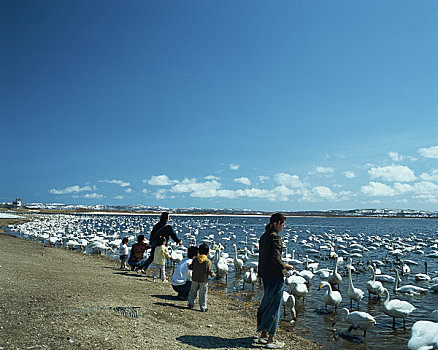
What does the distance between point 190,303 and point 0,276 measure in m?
5.88

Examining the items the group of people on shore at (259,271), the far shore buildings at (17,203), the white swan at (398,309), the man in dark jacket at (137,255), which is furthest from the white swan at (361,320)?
the far shore buildings at (17,203)

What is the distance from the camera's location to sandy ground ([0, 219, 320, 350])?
5.75 m

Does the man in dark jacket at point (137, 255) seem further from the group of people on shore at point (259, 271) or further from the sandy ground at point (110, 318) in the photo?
the sandy ground at point (110, 318)

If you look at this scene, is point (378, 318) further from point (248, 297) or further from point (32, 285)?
point (32, 285)

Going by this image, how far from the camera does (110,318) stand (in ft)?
22.5

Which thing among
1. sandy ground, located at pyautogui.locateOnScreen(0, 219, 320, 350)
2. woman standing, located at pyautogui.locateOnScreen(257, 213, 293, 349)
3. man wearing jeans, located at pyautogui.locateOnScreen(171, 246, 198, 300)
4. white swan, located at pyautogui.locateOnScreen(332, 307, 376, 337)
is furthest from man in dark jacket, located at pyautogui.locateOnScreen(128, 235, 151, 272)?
woman standing, located at pyautogui.locateOnScreen(257, 213, 293, 349)

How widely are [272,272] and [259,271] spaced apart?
0.32m

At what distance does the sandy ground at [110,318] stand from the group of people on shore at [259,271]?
1.22ft

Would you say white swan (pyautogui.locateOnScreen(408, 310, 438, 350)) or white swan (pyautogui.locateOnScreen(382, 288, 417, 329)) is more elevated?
white swan (pyautogui.locateOnScreen(408, 310, 438, 350))

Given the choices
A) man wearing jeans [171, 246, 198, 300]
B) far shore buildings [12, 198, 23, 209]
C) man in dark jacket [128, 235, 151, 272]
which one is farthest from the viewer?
far shore buildings [12, 198, 23, 209]

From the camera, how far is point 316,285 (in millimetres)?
15523

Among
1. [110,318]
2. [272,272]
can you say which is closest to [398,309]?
[272,272]

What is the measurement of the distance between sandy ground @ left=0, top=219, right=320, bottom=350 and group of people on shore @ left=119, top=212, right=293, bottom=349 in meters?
0.37

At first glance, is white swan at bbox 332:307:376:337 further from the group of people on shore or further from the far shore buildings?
the far shore buildings
